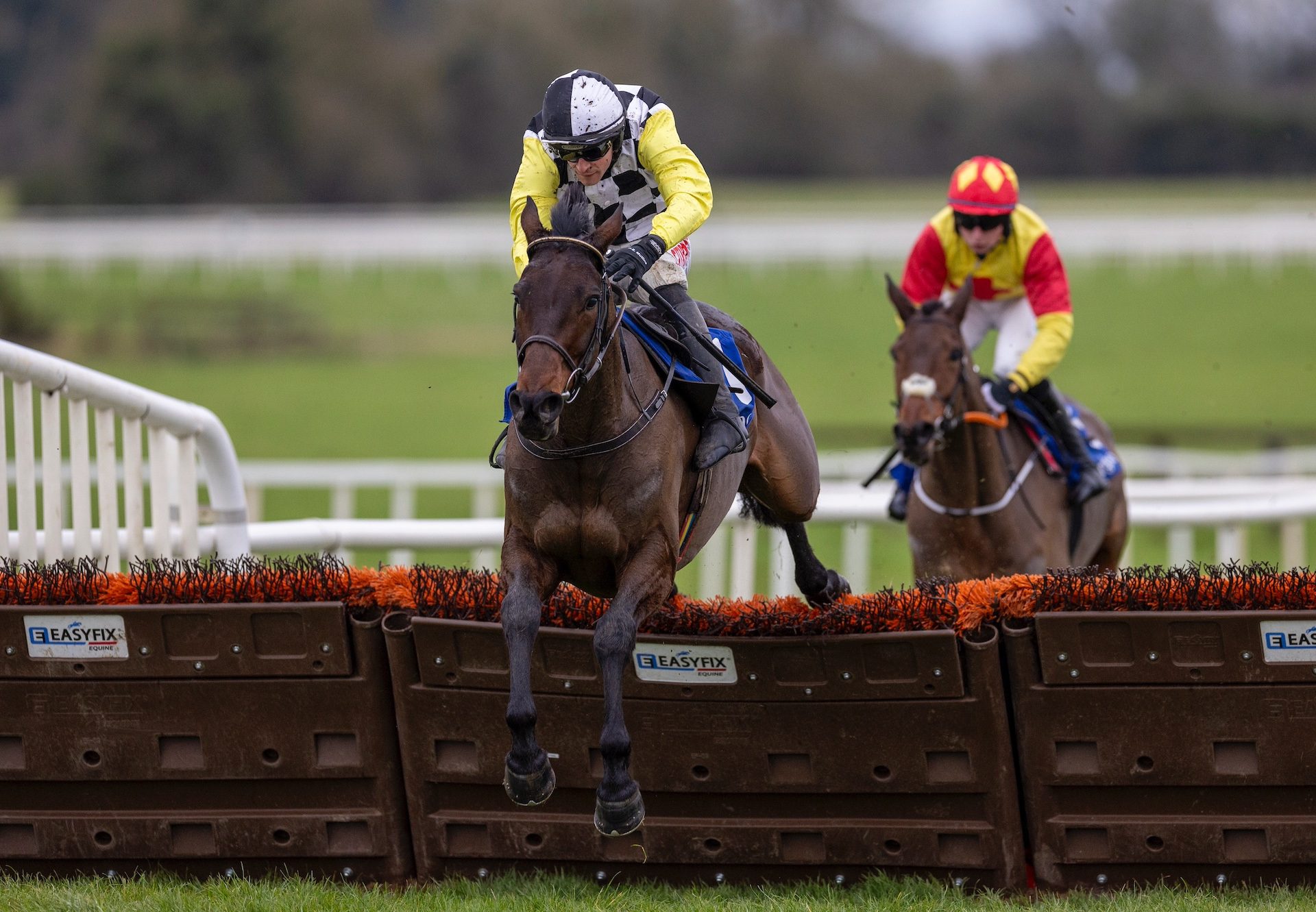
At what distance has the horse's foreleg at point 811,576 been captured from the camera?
18.9ft

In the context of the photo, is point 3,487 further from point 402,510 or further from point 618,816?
point 402,510

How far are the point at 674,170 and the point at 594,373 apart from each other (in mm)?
863

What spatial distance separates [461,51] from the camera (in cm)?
4347

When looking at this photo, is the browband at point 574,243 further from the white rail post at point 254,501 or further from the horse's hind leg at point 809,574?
the white rail post at point 254,501

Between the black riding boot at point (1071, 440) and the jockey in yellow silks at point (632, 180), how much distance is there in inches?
104

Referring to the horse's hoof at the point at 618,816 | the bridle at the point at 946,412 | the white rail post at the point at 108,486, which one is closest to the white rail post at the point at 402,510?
the bridle at the point at 946,412

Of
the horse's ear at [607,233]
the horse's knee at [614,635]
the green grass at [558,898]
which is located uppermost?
the horse's ear at [607,233]

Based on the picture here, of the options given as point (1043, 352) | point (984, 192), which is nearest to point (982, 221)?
point (984, 192)

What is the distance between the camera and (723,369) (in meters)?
5.18

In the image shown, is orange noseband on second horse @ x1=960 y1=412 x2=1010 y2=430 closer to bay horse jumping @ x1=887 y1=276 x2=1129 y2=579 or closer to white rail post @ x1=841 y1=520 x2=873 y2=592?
bay horse jumping @ x1=887 y1=276 x2=1129 y2=579

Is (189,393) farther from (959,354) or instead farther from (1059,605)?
(1059,605)

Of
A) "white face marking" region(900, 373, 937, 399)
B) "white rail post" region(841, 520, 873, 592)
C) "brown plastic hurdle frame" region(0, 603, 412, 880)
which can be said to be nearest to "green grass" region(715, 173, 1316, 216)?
"white rail post" region(841, 520, 873, 592)

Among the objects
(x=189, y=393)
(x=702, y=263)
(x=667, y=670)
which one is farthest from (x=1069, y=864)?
(x=702, y=263)

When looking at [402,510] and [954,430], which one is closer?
[954,430]
